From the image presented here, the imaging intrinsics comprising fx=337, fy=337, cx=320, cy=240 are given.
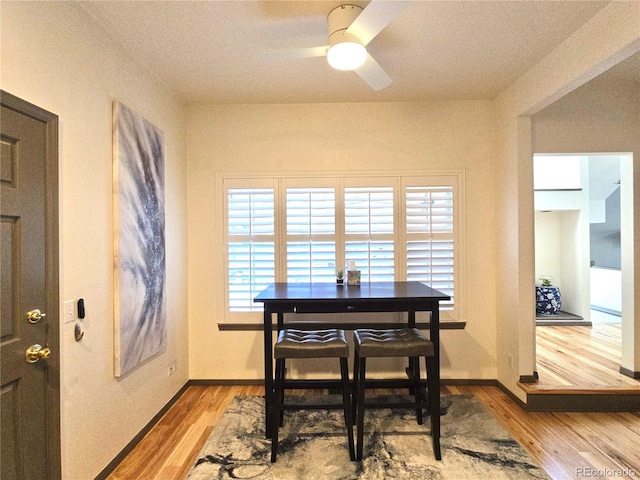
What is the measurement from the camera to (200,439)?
2391 millimetres

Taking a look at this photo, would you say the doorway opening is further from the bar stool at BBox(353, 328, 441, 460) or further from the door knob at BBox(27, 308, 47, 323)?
the door knob at BBox(27, 308, 47, 323)

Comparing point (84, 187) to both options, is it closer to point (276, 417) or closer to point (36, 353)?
point (36, 353)

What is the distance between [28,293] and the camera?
1.50 m

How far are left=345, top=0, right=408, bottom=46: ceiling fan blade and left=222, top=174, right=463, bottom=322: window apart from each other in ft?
5.13

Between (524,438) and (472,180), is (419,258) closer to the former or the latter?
(472,180)

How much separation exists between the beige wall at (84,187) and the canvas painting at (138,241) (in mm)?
56

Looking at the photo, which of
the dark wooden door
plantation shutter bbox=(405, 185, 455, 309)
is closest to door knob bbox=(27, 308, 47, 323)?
the dark wooden door

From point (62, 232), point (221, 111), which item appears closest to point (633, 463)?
point (62, 232)

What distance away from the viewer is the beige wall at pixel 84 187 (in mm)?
Result: 1544

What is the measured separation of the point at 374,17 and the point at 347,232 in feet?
6.26

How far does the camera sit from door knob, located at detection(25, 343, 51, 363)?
1484 mm

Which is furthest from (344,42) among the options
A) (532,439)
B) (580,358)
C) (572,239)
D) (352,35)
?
(572,239)

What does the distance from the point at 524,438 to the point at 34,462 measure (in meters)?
2.87

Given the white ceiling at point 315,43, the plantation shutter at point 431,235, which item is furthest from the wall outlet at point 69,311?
the plantation shutter at point 431,235
